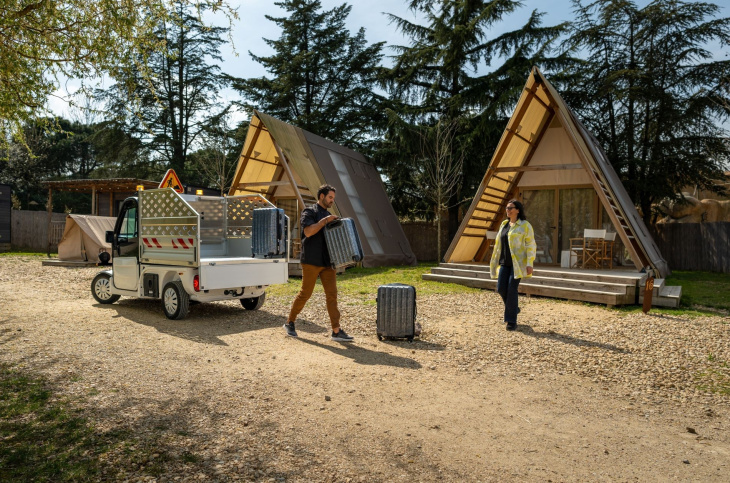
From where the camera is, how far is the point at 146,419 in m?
4.04

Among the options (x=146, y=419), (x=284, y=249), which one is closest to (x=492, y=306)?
(x=284, y=249)

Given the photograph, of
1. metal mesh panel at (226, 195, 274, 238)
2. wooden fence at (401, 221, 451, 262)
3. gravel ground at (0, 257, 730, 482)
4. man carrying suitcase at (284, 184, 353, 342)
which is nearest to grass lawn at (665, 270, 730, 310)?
gravel ground at (0, 257, 730, 482)

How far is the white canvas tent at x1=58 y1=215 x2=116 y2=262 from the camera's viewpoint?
59.5ft

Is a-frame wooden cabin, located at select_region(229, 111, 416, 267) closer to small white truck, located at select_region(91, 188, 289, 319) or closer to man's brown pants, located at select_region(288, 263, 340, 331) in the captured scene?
small white truck, located at select_region(91, 188, 289, 319)

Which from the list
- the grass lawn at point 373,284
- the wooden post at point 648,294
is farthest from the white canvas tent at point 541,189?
the wooden post at point 648,294

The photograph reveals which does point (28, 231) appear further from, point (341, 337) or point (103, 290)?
point (341, 337)

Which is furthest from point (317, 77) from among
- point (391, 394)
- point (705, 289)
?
point (391, 394)

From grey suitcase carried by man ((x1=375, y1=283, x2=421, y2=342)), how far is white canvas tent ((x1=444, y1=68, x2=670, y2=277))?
739cm

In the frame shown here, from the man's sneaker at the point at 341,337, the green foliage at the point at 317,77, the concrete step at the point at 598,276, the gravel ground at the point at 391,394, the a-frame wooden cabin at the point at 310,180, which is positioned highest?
the green foliage at the point at 317,77

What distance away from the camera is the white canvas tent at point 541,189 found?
45.7ft

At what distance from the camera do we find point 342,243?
6715 mm

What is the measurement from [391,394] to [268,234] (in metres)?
4.93

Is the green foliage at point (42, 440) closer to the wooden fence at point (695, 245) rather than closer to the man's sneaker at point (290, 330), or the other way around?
the man's sneaker at point (290, 330)

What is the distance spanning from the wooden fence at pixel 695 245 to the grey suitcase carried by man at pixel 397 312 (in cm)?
1688
